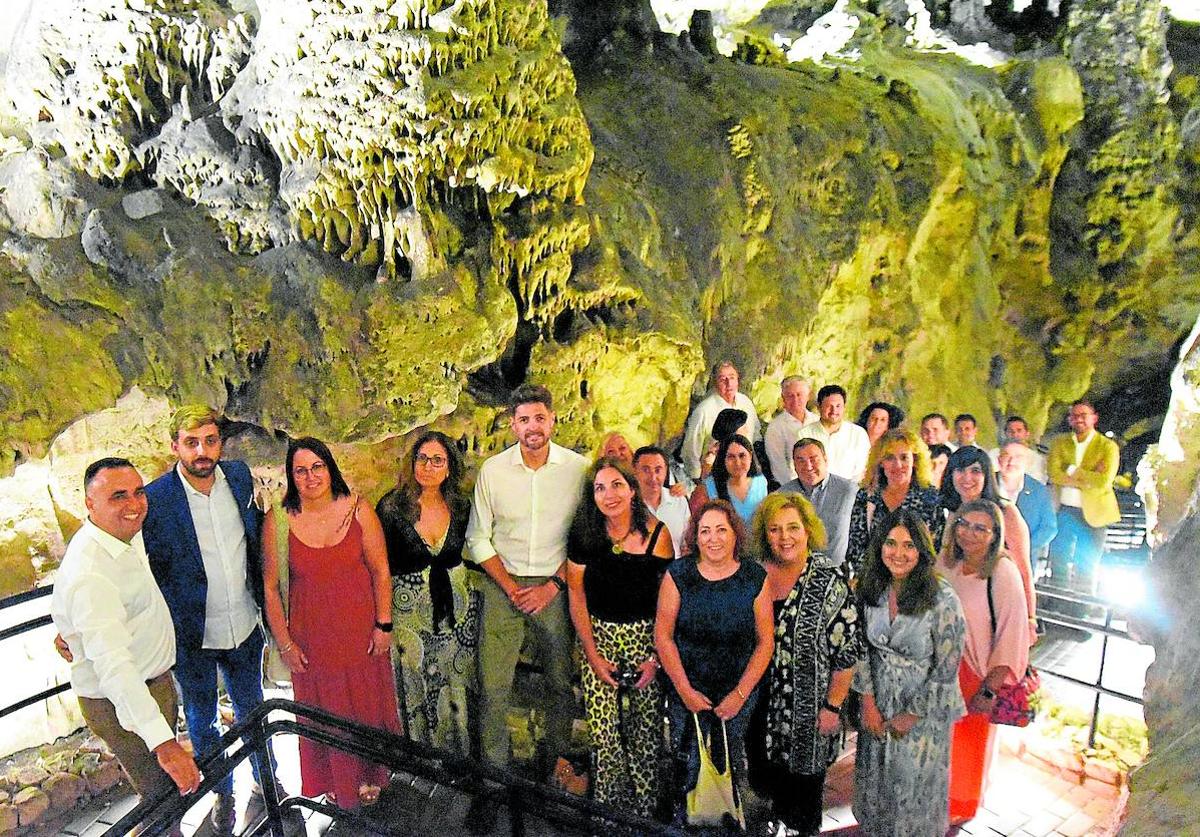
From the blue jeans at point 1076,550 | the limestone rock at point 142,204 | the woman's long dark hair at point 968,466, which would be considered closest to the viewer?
the woman's long dark hair at point 968,466

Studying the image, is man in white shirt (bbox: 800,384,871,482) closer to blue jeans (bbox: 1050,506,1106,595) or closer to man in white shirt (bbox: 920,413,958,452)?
man in white shirt (bbox: 920,413,958,452)

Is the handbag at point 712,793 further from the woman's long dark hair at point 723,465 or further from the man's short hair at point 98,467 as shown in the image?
the man's short hair at point 98,467

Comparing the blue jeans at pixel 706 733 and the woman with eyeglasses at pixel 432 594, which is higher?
the woman with eyeglasses at pixel 432 594

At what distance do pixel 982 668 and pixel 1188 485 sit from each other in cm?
147

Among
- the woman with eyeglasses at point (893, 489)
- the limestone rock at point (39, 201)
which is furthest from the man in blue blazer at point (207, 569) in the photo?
the woman with eyeglasses at point (893, 489)

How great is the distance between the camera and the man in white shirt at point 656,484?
377cm

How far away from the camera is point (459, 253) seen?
4941 mm

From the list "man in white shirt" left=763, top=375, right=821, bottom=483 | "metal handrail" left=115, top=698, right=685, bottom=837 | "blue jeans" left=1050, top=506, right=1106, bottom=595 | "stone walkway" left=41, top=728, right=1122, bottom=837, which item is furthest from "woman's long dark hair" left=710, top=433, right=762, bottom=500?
"blue jeans" left=1050, top=506, right=1106, bottom=595

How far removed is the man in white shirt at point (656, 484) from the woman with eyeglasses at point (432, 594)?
31.5 inches

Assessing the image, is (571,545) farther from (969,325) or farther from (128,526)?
(969,325)

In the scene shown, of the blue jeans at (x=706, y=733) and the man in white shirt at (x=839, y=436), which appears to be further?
the man in white shirt at (x=839, y=436)

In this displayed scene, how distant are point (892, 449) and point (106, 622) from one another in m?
3.28

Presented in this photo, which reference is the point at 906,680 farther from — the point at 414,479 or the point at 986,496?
the point at 414,479

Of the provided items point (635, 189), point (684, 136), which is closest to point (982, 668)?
point (635, 189)
